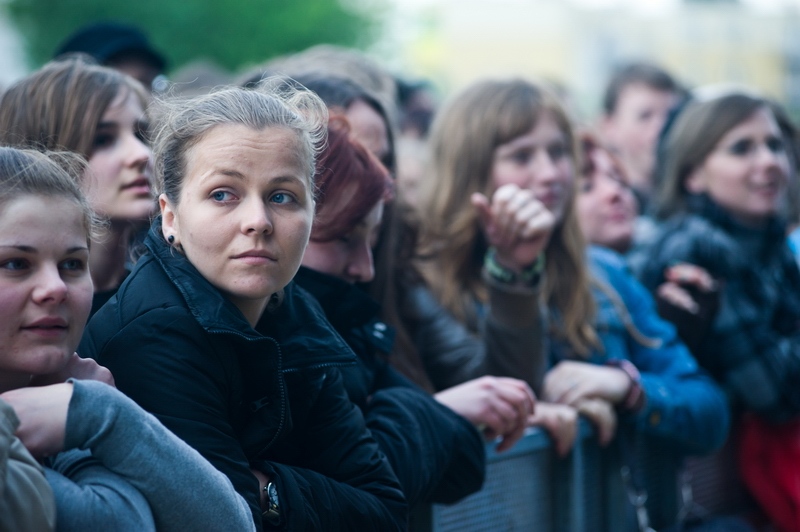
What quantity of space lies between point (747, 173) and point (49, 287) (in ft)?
12.9

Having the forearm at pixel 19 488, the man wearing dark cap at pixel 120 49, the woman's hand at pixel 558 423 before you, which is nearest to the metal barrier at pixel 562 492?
the woman's hand at pixel 558 423

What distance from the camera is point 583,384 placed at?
11.8 feet

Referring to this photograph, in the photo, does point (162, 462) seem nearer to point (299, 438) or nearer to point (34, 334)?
point (34, 334)

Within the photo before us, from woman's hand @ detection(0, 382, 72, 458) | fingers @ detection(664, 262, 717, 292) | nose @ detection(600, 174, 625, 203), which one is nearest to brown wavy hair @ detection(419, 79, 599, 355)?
fingers @ detection(664, 262, 717, 292)

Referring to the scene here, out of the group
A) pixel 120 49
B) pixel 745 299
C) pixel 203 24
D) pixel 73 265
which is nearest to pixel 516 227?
pixel 745 299

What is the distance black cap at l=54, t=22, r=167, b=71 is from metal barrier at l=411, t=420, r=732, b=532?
116 inches

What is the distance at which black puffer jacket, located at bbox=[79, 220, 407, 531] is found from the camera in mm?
2006

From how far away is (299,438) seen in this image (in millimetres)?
2334

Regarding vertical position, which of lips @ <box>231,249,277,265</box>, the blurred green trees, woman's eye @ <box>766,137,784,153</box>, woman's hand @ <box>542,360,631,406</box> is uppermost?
lips @ <box>231,249,277,265</box>

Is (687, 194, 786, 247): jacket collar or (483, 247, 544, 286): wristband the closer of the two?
(483, 247, 544, 286): wristband

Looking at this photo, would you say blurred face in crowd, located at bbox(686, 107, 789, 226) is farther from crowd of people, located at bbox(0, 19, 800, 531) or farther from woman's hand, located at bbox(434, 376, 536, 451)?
woman's hand, located at bbox(434, 376, 536, 451)

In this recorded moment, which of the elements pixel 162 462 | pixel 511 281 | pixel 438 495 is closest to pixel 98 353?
pixel 162 462

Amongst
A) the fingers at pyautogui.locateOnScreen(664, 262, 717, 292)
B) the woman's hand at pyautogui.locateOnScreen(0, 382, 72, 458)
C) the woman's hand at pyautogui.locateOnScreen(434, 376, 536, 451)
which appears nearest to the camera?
the woman's hand at pyautogui.locateOnScreen(0, 382, 72, 458)

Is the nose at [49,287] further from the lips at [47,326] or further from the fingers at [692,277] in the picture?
the fingers at [692,277]
